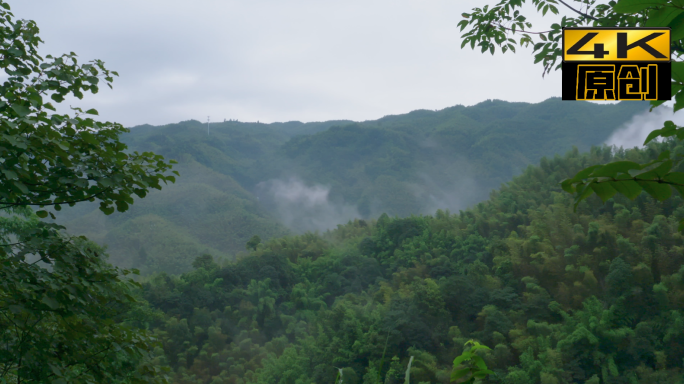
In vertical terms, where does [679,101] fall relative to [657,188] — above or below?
above

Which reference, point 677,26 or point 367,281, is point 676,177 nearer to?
point 677,26

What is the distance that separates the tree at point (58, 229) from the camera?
1687mm

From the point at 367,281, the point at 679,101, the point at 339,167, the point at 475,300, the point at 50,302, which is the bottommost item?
the point at 367,281

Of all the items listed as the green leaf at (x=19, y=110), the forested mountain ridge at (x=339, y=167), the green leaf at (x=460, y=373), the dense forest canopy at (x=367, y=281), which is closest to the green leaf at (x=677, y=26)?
the dense forest canopy at (x=367, y=281)

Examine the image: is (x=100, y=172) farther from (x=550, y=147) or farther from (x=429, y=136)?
(x=429, y=136)

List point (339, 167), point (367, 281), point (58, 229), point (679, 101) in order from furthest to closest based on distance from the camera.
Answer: point (339, 167)
point (367, 281)
point (58, 229)
point (679, 101)

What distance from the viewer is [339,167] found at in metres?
57.2

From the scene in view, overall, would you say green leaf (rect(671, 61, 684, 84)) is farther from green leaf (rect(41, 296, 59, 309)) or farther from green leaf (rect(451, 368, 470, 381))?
green leaf (rect(41, 296, 59, 309))

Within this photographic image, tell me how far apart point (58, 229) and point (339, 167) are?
55.4m

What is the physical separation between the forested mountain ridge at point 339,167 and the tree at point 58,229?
1380 inches

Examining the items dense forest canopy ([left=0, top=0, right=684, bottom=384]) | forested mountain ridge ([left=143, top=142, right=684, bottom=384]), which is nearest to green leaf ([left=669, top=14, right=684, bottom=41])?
dense forest canopy ([left=0, top=0, right=684, bottom=384])

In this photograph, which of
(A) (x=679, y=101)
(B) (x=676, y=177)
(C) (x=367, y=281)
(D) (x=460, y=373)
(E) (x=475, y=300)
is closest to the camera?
(B) (x=676, y=177)

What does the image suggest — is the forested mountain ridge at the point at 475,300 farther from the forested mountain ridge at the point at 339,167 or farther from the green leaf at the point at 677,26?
the forested mountain ridge at the point at 339,167

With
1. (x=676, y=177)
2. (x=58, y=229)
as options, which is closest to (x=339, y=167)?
(x=58, y=229)
